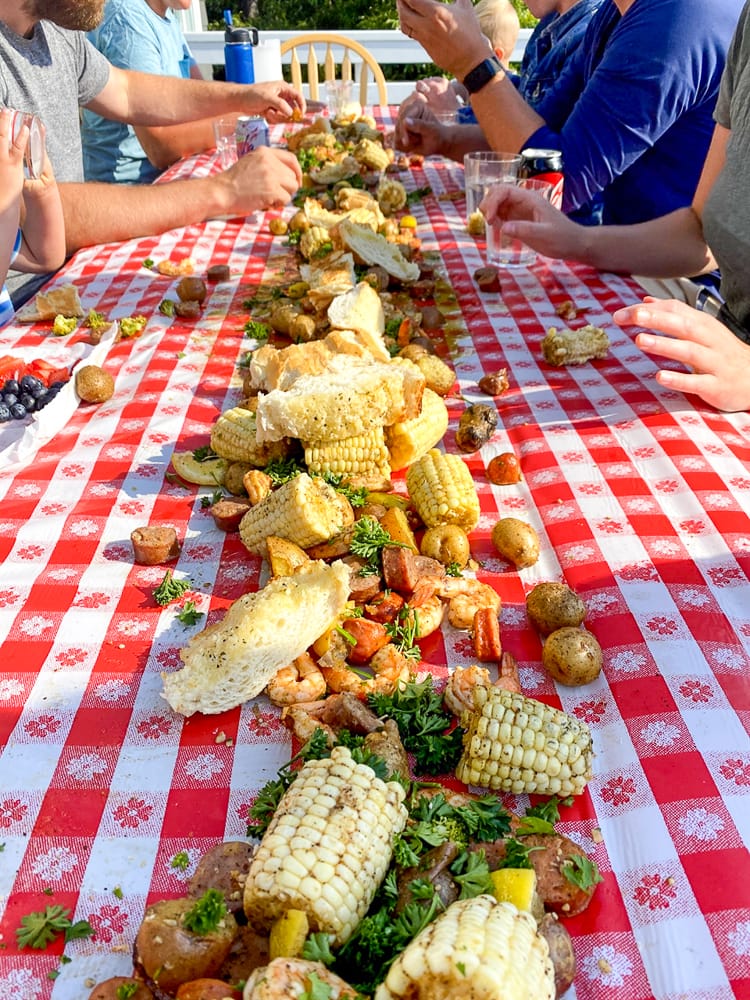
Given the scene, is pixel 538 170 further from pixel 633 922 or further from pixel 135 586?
pixel 633 922

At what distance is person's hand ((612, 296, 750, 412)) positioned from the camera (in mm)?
2215

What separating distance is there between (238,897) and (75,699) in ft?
1.85

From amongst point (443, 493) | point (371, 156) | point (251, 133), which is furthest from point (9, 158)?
point (371, 156)

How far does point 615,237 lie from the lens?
10.9 ft

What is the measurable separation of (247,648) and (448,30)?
3718mm

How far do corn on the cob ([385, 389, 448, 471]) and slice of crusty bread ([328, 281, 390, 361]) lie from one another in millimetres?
319

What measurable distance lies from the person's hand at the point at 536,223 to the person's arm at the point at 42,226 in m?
1.82

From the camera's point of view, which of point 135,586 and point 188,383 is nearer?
point 135,586

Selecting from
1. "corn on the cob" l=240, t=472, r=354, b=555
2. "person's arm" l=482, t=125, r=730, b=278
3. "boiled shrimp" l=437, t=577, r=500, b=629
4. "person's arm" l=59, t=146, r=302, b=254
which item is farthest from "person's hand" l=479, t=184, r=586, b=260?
"boiled shrimp" l=437, t=577, r=500, b=629

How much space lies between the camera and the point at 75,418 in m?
2.52

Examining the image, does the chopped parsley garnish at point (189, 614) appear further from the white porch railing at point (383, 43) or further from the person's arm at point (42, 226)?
the white porch railing at point (383, 43)

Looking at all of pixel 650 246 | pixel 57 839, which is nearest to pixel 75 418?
pixel 57 839

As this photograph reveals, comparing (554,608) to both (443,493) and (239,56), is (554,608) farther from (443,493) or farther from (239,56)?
(239,56)

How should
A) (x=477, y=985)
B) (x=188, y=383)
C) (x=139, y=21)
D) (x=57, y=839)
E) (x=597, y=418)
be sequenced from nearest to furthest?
(x=477, y=985)
(x=57, y=839)
(x=597, y=418)
(x=188, y=383)
(x=139, y=21)
